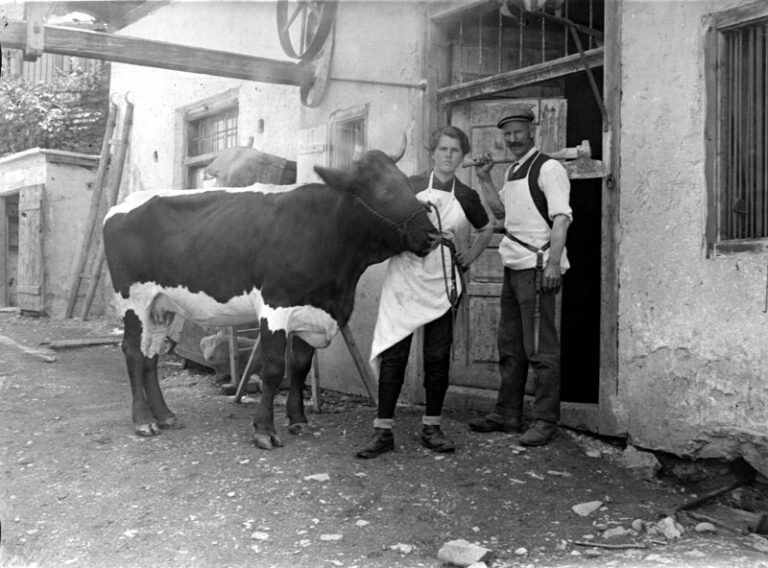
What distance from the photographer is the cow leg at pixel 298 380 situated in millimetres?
5148

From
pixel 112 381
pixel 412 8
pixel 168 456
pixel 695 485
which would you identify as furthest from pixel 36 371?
pixel 695 485

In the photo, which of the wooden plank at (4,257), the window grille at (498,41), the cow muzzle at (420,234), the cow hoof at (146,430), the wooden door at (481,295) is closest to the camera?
the cow muzzle at (420,234)

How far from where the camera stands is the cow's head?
461 centimetres

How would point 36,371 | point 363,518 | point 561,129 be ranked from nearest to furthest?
point 363,518 < point 561,129 < point 36,371

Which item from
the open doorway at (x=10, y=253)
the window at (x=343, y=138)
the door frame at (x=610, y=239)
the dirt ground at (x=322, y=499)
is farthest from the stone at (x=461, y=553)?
the open doorway at (x=10, y=253)

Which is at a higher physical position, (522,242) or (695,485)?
(522,242)

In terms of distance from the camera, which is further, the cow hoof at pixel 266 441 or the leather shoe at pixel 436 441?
the cow hoof at pixel 266 441

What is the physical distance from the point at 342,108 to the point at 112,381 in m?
3.37

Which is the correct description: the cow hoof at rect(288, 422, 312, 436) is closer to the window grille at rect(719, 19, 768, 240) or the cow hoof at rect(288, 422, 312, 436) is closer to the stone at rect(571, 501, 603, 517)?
the stone at rect(571, 501, 603, 517)

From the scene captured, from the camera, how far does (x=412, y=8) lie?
6.31 meters

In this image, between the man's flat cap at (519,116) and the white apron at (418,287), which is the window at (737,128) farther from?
the white apron at (418,287)

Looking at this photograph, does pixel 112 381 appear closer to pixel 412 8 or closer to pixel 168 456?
pixel 168 456

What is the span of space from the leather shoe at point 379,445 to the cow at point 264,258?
62cm

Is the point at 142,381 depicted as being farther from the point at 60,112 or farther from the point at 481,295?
the point at 60,112
